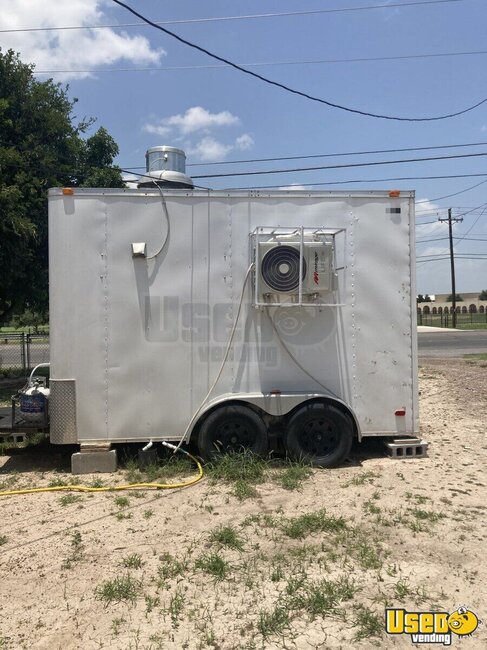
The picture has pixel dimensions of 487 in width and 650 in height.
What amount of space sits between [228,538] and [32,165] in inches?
397

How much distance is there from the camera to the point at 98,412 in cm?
541

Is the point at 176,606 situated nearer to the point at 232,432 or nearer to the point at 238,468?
the point at 238,468

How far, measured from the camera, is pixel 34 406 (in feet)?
18.2

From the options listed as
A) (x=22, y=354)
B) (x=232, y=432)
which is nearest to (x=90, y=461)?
(x=232, y=432)

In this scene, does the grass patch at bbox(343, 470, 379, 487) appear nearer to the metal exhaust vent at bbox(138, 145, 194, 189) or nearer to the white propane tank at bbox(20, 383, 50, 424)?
the white propane tank at bbox(20, 383, 50, 424)

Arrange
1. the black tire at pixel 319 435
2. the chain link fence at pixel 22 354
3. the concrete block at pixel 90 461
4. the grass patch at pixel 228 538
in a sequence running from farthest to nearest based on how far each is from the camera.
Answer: the chain link fence at pixel 22 354 < the black tire at pixel 319 435 < the concrete block at pixel 90 461 < the grass patch at pixel 228 538

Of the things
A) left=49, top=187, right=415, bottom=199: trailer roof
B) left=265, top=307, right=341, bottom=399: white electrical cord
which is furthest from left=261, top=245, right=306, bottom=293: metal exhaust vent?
left=49, top=187, right=415, bottom=199: trailer roof

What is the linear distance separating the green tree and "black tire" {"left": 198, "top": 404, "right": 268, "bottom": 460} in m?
6.48

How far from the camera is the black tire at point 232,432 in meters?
5.43

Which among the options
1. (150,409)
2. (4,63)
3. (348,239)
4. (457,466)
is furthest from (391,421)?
(4,63)

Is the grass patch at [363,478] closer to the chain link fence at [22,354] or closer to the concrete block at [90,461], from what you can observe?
the concrete block at [90,461]

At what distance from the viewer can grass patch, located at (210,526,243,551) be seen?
12.4ft

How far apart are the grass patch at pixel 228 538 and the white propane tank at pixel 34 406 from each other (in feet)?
8.50

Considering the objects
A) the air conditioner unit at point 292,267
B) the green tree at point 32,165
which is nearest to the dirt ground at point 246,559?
the air conditioner unit at point 292,267
